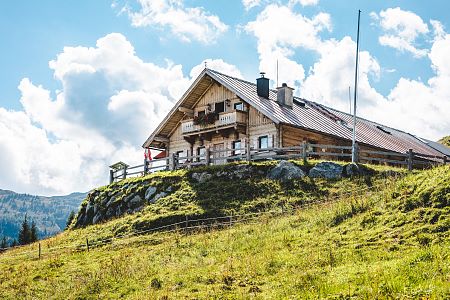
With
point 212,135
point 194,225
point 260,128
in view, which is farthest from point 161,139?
point 194,225

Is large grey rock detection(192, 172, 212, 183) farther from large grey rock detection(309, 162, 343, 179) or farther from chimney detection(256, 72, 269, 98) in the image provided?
chimney detection(256, 72, 269, 98)

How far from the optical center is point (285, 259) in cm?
1709

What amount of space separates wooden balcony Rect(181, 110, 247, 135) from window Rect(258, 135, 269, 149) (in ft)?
6.01

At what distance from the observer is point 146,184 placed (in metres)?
36.8

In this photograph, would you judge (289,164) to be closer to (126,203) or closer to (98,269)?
(126,203)

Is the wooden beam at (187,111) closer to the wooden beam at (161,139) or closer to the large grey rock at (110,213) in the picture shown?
the wooden beam at (161,139)

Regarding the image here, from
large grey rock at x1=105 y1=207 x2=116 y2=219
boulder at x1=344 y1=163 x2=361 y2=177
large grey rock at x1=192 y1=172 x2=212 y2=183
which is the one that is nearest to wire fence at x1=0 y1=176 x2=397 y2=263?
boulder at x1=344 y1=163 x2=361 y2=177

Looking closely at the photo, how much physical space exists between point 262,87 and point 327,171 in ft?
42.8

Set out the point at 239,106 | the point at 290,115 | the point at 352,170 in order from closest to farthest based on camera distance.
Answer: the point at 352,170
the point at 290,115
the point at 239,106

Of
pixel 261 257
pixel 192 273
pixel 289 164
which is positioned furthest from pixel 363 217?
pixel 289 164

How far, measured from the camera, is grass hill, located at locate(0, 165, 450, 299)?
1338 cm

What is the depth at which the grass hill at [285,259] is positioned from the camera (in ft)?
43.9

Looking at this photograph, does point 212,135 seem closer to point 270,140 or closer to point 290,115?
point 270,140

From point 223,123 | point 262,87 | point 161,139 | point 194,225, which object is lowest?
point 194,225
